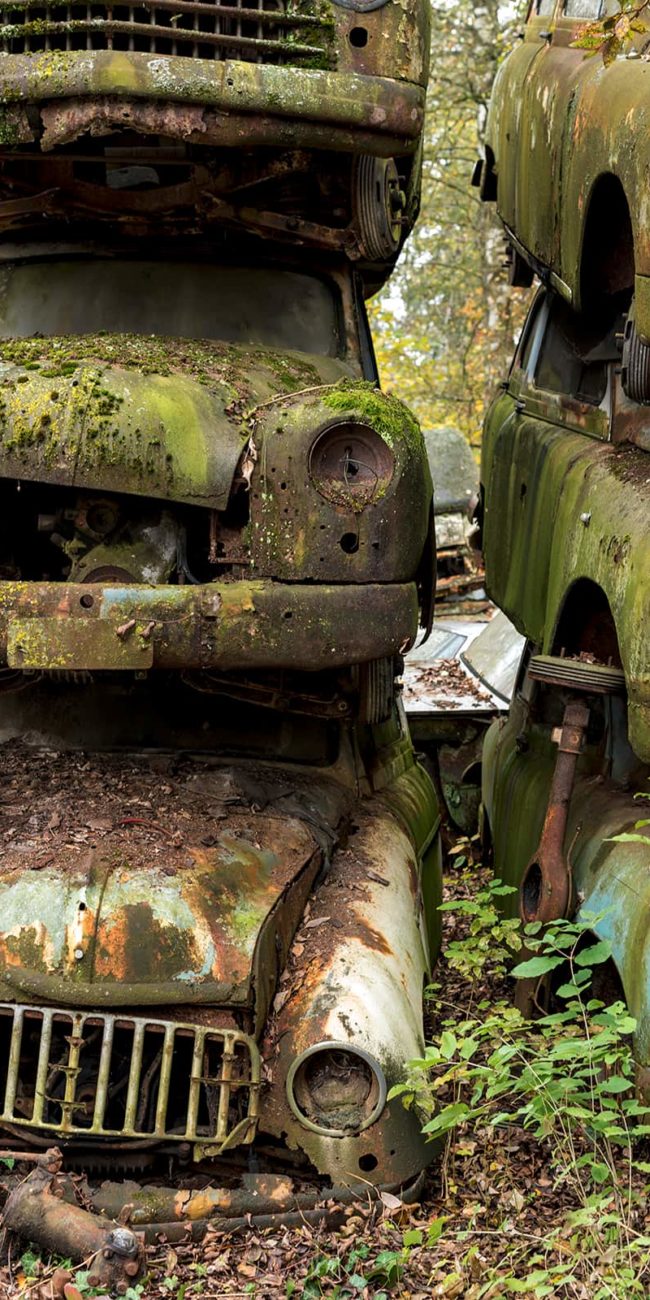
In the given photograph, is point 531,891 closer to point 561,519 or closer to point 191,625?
point 561,519

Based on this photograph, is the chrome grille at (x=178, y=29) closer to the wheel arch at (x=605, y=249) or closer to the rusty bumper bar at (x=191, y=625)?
the wheel arch at (x=605, y=249)

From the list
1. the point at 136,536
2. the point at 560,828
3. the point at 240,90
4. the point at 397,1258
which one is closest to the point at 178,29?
the point at 240,90

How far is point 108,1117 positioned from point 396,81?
3.76 metres

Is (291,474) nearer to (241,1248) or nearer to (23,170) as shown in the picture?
(23,170)

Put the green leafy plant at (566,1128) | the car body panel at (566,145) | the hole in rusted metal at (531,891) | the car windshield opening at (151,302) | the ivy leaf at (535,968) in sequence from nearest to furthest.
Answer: the green leafy plant at (566,1128) < the ivy leaf at (535,968) < the car body panel at (566,145) < the hole in rusted metal at (531,891) < the car windshield opening at (151,302)

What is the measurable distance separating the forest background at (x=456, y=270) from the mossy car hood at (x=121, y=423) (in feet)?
37.1

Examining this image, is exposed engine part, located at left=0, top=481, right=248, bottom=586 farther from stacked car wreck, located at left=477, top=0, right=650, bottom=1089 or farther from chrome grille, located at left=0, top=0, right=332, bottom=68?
chrome grille, located at left=0, top=0, right=332, bottom=68

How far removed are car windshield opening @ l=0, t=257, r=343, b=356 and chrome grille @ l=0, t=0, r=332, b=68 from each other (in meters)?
1.17

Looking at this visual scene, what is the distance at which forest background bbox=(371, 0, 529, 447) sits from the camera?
68.2 ft

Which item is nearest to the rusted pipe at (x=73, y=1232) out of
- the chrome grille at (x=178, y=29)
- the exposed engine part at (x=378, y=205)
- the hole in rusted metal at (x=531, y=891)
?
the hole in rusted metal at (x=531, y=891)

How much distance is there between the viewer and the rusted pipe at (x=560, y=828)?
5.79m

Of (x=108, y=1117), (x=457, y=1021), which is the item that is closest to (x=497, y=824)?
(x=457, y=1021)

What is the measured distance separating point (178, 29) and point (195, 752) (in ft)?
8.65

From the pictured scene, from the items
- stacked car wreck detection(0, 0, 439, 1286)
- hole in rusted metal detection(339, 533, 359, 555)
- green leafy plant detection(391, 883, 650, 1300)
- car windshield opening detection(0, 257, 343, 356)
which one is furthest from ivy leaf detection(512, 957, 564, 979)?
car windshield opening detection(0, 257, 343, 356)
